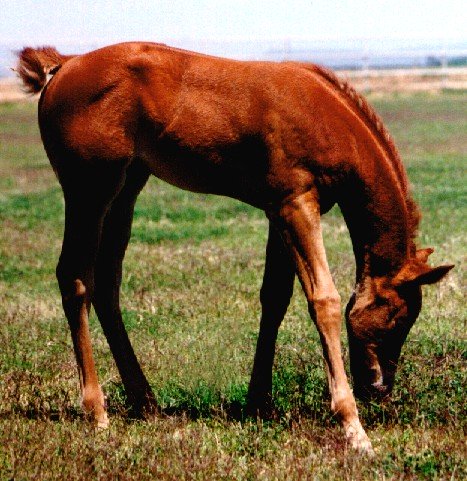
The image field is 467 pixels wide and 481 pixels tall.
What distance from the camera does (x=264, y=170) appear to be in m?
5.73

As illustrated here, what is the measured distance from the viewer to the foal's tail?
642 centimetres

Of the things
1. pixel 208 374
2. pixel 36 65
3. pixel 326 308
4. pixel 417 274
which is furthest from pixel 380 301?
pixel 36 65

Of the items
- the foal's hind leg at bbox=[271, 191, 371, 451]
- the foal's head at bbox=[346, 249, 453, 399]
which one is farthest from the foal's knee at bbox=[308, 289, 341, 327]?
the foal's head at bbox=[346, 249, 453, 399]

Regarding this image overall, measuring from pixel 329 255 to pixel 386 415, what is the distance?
188 inches

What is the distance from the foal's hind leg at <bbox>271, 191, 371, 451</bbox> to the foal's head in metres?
0.34

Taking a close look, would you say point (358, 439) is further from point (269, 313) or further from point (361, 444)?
point (269, 313)

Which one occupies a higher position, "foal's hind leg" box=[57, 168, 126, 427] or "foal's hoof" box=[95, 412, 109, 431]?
"foal's hind leg" box=[57, 168, 126, 427]

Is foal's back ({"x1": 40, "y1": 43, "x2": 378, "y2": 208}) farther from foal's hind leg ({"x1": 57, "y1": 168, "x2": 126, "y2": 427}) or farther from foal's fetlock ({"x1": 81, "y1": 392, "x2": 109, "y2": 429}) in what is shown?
foal's fetlock ({"x1": 81, "y1": 392, "x2": 109, "y2": 429})

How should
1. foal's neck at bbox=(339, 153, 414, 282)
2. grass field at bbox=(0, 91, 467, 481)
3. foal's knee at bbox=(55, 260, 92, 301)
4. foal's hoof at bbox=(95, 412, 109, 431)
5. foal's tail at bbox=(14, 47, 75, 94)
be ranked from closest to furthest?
grass field at bbox=(0, 91, 467, 481)
foal's neck at bbox=(339, 153, 414, 282)
foal's hoof at bbox=(95, 412, 109, 431)
foal's knee at bbox=(55, 260, 92, 301)
foal's tail at bbox=(14, 47, 75, 94)

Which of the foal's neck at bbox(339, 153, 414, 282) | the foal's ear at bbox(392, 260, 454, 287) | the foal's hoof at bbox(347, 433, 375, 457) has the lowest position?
the foal's hoof at bbox(347, 433, 375, 457)

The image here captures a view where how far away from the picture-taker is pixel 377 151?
5.75 metres

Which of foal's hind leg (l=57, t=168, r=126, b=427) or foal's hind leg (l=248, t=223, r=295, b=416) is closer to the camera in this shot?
foal's hind leg (l=57, t=168, r=126, b=427)

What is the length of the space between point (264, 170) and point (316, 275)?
2.06ft

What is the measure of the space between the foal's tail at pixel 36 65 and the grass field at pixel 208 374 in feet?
6.04
